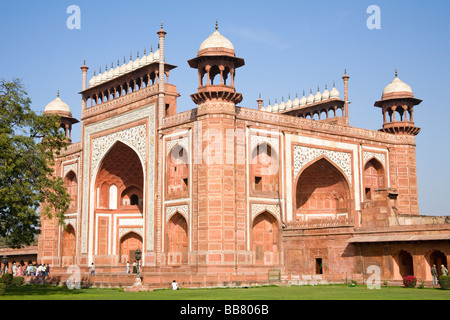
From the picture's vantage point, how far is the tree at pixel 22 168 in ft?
56.7

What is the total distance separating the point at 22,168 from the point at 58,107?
20397 mm

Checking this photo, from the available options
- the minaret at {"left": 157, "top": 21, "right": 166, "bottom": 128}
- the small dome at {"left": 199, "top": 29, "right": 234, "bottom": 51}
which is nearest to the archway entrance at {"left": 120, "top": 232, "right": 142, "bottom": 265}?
the minaret at {"left": 157, "top": 21, "right": 166, "bottom": 128}

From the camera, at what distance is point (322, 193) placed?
3225 centimetres

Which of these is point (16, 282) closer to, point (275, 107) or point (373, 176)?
point (373, 176)

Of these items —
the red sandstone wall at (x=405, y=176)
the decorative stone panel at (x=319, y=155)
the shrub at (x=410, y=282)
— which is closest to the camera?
the shrub at (x=410, y=282)

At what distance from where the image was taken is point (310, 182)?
32.3m

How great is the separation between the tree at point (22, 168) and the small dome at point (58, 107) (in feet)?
62.6

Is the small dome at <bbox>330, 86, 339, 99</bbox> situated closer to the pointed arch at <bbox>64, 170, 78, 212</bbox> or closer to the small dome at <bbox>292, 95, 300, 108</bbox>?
the small dome at <bbox>292, 95, 300, 108</bbox>

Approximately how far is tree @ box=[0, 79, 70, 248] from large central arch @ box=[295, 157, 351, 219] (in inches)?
624

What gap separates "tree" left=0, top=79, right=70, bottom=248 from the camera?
17.3 metres

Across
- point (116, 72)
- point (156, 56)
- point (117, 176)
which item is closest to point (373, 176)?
point (156, 56)

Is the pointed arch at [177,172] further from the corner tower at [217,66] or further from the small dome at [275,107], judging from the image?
the small dome at [275,107]

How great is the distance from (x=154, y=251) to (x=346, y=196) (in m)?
10.2

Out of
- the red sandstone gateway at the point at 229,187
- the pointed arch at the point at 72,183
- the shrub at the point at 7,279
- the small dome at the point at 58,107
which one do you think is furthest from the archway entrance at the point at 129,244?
the small dome at the point at 58,107
